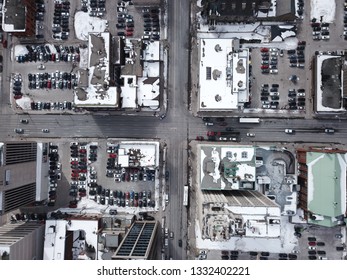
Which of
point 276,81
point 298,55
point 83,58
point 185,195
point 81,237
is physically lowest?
point 81,237

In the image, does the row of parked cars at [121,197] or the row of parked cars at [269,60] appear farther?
the row of parked cars at [121,197]

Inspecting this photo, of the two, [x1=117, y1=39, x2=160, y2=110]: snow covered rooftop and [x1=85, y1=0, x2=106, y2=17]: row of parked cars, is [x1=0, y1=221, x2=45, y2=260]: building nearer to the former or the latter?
[x1=117, y1=39, x2=160, y2=110]: snow covered rooftop

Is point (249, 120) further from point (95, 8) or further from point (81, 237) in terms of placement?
point (81, 237)

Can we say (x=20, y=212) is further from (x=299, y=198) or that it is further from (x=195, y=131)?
(x=299, y=198)

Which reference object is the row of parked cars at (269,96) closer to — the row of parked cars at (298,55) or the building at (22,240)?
the row of parked cars at (298,55)

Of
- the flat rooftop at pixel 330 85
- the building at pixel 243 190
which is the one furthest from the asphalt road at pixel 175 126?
the flat rooftop at pixel 330 85

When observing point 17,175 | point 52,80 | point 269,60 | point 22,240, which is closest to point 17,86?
point 52,80

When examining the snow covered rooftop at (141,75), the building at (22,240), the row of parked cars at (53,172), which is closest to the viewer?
the building at (22,240)
